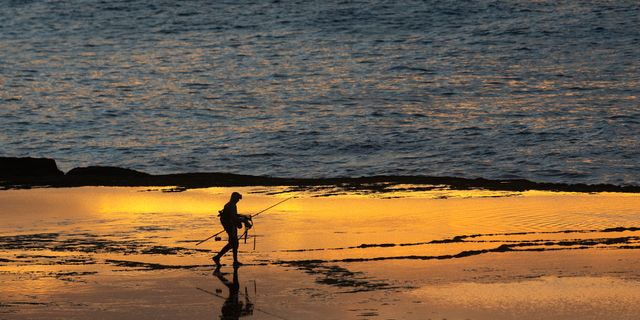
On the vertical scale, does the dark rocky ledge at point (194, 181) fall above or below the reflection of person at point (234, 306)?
above

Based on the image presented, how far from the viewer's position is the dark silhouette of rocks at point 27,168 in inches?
1660

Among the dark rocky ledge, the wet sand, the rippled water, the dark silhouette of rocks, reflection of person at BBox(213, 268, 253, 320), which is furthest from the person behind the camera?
the rippled water

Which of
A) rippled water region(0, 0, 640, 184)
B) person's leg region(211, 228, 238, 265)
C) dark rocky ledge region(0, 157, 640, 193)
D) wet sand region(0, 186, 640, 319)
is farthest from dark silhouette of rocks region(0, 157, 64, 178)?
person's leg region(211, 228, 238, 265)

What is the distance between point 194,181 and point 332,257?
1663cm

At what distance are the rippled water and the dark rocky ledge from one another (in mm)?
11593

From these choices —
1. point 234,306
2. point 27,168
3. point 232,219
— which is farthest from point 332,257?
point 27,168

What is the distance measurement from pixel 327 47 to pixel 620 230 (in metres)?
67.2

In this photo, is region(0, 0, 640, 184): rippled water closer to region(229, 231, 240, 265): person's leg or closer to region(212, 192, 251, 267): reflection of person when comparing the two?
region(229, 231, 240, 265): person's leg

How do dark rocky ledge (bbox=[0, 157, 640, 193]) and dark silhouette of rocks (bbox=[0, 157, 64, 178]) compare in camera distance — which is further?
dark silhouette of rocks (bbox=[0, 157, 64, 178])

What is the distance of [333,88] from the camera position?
79.9 meters

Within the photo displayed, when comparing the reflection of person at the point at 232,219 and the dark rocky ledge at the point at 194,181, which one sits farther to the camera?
the dark rocky ledge at the point at 194,181

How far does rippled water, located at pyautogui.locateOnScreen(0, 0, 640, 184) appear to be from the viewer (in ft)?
197

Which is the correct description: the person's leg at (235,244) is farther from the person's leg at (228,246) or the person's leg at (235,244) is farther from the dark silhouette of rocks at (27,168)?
the dark silhouette of rocks at (27,168)

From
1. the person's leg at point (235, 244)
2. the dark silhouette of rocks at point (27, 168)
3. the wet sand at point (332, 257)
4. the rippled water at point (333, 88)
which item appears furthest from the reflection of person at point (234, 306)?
the rippled water at point (333, 88)
